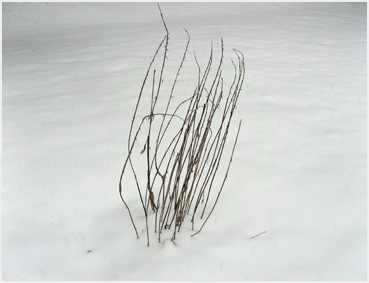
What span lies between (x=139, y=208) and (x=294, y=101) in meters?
1.31

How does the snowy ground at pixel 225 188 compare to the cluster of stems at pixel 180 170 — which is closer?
the cluster of stems at pixel 180 170

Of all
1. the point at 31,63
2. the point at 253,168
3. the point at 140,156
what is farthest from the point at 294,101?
the point at 31,63

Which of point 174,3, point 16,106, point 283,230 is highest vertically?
point 174,3

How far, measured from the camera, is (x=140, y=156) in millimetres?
1374

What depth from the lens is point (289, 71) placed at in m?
2.50

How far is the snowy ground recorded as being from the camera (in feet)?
2.92

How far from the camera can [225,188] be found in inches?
45.7

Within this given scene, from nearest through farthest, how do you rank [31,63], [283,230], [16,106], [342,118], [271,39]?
[283,230] → [342,118] → [16,106] → [31,63] → [271,39]

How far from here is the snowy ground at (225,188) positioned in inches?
35.1

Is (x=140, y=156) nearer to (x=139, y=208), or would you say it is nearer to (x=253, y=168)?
(x=139, y=208)

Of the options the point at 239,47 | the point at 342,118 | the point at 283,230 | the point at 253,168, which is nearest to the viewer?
the point at 283,230

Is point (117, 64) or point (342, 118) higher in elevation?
point (117, 64)

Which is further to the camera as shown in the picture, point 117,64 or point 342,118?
point 117,64

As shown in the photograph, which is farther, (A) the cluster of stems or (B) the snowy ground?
(B) the snowy ground
